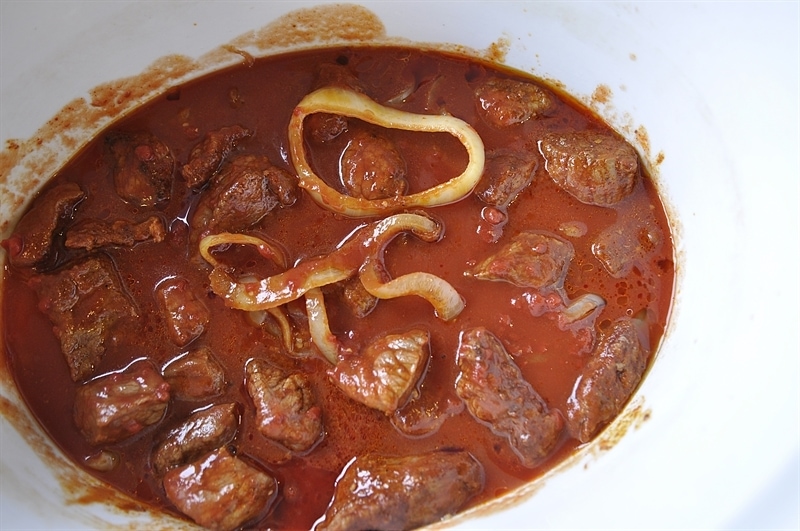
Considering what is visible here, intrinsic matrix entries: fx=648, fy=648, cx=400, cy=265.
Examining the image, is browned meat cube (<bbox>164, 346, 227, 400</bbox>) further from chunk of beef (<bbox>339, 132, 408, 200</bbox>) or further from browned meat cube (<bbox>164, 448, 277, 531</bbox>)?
chunk of beef (<bbox>339, 132, 408, 200</bbox>)

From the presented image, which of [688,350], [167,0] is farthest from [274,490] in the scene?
[167,0]

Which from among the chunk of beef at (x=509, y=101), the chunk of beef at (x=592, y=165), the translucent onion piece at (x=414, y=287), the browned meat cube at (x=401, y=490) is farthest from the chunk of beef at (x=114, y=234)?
the chunk of beef at (x=592, y=165)

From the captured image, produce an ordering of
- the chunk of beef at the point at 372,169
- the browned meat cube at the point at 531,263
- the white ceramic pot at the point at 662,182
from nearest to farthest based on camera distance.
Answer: the white ceramic pot at the point at 662,182
the browned meat cube at the point at 531,263
the chunk of beef at the point at 372,169

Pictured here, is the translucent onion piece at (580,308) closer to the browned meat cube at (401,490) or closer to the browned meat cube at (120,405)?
the browned meat cube at (401,490)

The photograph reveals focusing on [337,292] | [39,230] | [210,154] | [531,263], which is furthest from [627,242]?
[39,230]

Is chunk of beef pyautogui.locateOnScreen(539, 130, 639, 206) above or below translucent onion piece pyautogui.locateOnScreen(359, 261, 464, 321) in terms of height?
above

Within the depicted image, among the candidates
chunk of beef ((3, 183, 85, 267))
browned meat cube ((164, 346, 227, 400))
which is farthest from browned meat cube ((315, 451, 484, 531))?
chunk of beef ((3, 183, 85, 267))
